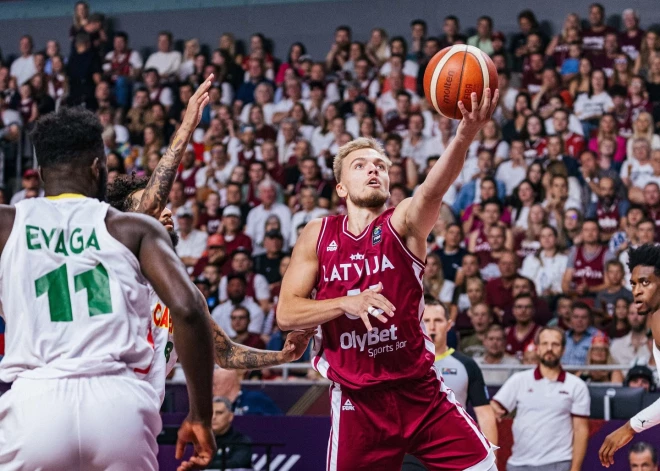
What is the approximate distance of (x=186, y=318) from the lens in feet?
11.7

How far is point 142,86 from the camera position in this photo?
17406 millimetres

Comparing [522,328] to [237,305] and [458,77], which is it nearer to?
[237,305]

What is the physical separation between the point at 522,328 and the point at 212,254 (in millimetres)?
4376

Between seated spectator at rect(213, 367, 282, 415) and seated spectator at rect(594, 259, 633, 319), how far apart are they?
368cm

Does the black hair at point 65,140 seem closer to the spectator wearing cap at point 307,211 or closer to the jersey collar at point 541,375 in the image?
the jersey collar at point 541,375

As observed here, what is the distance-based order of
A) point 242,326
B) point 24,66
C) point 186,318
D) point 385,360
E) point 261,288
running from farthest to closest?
point 24,66
point 261,288
point 242,326
point 385,360
point 186,318

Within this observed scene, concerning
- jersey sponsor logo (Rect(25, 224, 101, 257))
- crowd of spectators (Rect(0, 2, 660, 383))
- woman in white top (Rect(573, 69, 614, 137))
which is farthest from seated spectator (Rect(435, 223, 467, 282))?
jersey sponsor logo (Rect(25, 224, 101, 257))

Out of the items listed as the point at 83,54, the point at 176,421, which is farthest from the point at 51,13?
the point at 176,421

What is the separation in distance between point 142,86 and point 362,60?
3.98 metres

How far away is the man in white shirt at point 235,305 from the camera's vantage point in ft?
40.1

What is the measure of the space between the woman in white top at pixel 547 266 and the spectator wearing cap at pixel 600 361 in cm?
137

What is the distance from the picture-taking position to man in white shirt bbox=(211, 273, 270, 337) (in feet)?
40.1

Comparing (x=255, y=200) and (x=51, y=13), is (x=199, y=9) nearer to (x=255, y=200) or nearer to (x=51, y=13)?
(x=51, y=13)

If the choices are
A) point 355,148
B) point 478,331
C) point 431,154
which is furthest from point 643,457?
point 431,154
